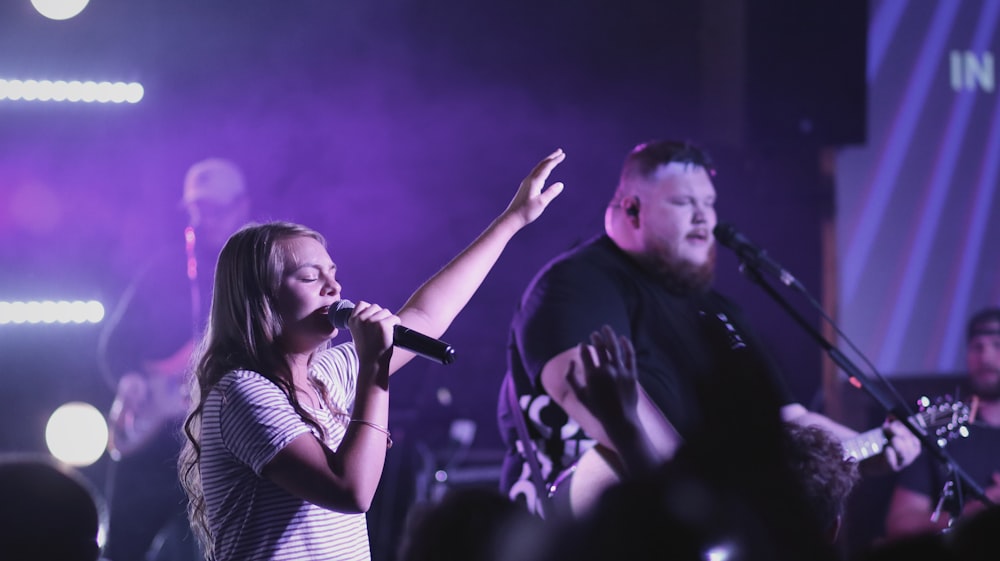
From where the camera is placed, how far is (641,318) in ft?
11.9

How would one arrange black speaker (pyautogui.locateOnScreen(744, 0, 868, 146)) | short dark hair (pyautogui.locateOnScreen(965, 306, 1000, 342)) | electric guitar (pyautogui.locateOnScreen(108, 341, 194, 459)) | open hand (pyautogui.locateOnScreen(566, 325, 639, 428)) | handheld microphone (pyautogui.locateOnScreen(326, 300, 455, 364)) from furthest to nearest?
black speaker (pyautogui.locateOnScreen(744, 0, 868, 146))
short dark hair (pyautogui.locateOnScreen(965, 306, 1000, 342))
electric guitar (pyautogui.locateOnScreen(108, 341, 194, 459))
handheld microphone (pyautogui.locateOnScreen(326, 300, 455, 364))
open hand (pyautogui.locateOnScreen(566, 325, 639, 428))

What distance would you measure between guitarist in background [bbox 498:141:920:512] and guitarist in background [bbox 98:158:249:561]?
2.21 metres

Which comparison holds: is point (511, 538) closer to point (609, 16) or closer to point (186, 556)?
point (186, 556)

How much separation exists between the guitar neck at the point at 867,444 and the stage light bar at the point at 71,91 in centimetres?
394

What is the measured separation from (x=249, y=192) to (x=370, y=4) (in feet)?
4.27

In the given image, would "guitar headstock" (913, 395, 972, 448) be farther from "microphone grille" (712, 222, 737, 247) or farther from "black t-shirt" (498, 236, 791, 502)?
"microphone grille" (712, 222, 737, 247)

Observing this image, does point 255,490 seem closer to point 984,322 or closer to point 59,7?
point 59,7

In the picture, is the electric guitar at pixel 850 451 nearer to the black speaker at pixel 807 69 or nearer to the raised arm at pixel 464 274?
the raised arm at pixel 464 274

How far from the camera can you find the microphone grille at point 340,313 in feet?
7.48

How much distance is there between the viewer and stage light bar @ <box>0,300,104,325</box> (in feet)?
17.3

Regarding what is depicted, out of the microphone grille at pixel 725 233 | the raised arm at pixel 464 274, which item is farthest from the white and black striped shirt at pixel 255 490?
the microphone grille at pixel 725 233

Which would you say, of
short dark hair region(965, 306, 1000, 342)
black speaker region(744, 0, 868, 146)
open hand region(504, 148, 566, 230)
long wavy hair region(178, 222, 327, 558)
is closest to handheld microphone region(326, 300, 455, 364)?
long wavy hair region(178, 222, 327, 558)

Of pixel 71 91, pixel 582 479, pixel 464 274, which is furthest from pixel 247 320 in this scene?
pixel 71 91

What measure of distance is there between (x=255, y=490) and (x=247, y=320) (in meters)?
0.39
